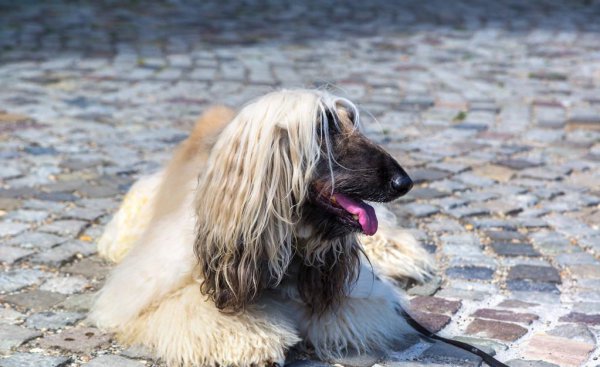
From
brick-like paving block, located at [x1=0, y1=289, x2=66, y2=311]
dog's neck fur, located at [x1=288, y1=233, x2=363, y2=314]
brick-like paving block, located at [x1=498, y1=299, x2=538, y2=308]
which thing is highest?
dog's neck fur, located at [x1=288, y1=233, x2=363, y2=314]

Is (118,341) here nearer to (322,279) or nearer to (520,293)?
(322,279)

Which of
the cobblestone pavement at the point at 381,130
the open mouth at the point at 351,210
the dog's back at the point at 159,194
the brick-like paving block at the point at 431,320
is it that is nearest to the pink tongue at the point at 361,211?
the open mouth at the point at 351,210

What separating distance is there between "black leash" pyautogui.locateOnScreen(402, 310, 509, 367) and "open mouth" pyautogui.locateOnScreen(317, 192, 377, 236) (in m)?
0.69

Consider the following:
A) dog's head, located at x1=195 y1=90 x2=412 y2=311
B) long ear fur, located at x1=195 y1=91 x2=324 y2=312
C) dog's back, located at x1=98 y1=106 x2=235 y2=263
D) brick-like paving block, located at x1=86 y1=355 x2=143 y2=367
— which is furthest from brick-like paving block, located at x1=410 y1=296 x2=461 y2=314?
brick-like paving block, located at x1=86 y1=355 x2=143 y2=367

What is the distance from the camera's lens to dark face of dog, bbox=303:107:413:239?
140 inches

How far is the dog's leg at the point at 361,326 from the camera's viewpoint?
390cm

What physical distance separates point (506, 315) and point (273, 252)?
1340 millimetres

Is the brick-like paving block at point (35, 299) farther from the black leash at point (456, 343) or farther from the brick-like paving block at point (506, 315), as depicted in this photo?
the brick-like paving block at point (506, 315)

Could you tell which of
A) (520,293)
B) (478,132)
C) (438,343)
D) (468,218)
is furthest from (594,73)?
(438,343)

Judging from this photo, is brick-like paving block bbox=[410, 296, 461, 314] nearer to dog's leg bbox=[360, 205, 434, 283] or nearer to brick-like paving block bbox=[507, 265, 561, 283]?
dog's leg bbox=[360, 205, 434, 283]

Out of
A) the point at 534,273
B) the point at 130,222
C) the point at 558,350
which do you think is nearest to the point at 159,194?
the point at 130,222

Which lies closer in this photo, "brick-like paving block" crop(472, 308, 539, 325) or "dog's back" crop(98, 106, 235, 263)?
"brick-like paving block" crop(472, 308, 539, 325)

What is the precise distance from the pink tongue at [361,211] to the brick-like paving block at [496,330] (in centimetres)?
92

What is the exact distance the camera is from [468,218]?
5906 mm
